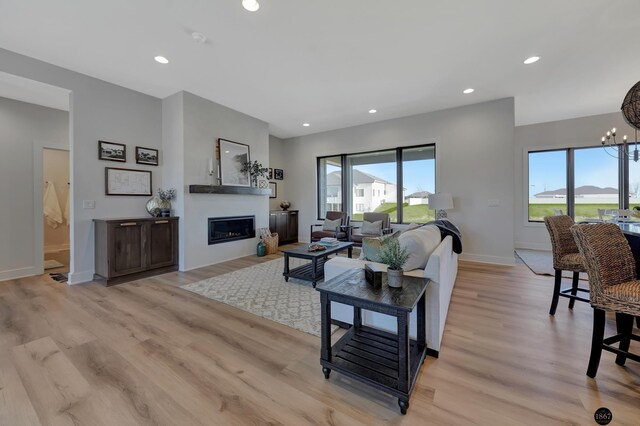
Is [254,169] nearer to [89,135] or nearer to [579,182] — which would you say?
[89,135]

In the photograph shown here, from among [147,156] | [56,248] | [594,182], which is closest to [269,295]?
[147,156]

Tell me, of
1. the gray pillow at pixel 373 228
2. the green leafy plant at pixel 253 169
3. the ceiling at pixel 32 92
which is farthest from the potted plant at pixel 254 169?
the ceiling at pixel 32 92

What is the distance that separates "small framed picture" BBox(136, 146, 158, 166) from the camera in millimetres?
4266

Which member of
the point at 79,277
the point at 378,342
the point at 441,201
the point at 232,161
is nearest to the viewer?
the point at 378,342

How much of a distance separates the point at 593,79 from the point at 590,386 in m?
4.58

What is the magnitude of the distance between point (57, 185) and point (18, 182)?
6.81 ft

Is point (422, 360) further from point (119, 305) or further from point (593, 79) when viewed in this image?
point (593, 79)

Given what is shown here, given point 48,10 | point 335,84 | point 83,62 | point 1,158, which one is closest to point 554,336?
point 335,84

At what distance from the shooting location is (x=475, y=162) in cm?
483

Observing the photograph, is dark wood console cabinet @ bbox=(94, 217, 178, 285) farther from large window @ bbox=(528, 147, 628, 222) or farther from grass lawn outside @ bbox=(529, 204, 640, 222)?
grass lawn outside @ bbox=(529, 204, 640, 222)

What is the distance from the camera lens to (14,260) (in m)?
3.87

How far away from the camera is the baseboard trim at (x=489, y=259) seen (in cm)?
455

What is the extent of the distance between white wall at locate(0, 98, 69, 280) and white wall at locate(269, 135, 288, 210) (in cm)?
433

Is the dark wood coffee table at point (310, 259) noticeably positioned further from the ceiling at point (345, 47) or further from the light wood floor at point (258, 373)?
the ceiling at point (345, 47)
